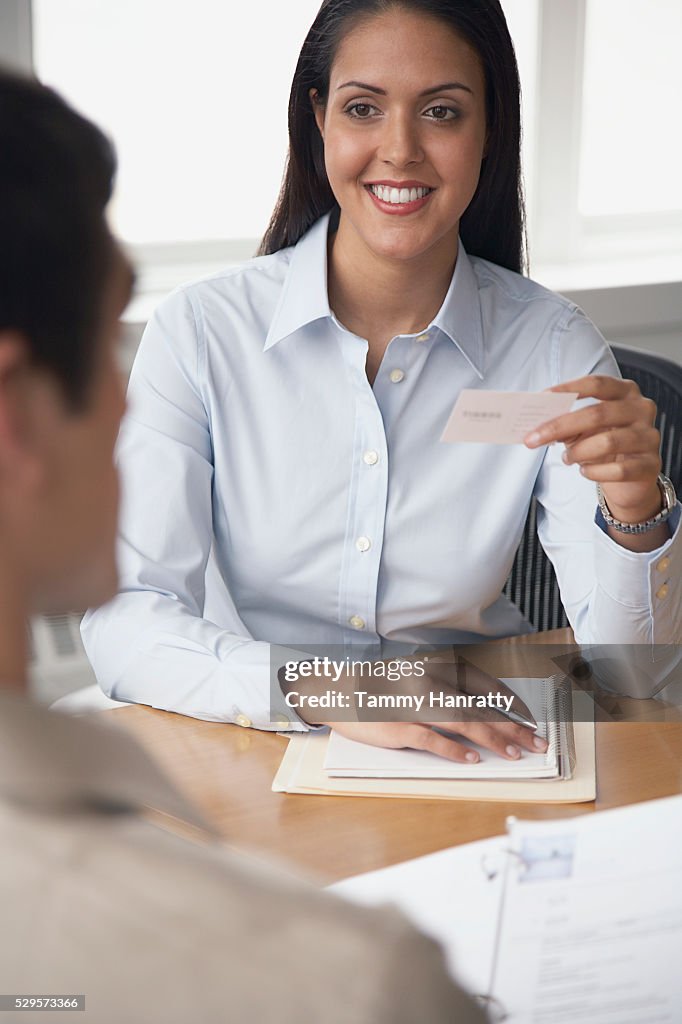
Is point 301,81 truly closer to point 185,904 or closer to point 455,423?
point 455,423

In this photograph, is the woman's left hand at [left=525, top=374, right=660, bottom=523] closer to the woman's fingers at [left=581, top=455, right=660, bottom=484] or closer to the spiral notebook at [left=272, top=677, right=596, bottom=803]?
the woman's fingers at [left=581, top=455, right=660, bottom=484]

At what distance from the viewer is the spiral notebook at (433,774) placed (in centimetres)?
108

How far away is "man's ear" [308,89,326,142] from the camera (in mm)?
1530

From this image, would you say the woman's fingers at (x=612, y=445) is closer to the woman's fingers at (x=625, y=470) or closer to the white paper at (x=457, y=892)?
the woman's fingers at (x=625, y=470)

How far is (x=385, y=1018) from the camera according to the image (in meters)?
0.42

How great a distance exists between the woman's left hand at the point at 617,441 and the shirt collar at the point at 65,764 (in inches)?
34.4

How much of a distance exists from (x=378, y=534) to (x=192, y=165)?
4.86 ft

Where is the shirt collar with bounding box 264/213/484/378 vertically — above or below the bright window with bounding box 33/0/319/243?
below

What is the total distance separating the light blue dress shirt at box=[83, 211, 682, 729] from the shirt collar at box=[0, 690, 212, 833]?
3.06 feet

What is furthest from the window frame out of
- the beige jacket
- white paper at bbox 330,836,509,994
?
the beige jacket

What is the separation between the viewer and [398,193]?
57.3 inches

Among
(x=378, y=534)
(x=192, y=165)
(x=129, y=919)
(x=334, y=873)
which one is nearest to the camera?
(x=129, y=919)

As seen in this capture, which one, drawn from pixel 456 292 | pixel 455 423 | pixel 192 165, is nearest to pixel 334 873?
pixel 455 423

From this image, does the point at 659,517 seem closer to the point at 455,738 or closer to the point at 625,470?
the point at 625,470
